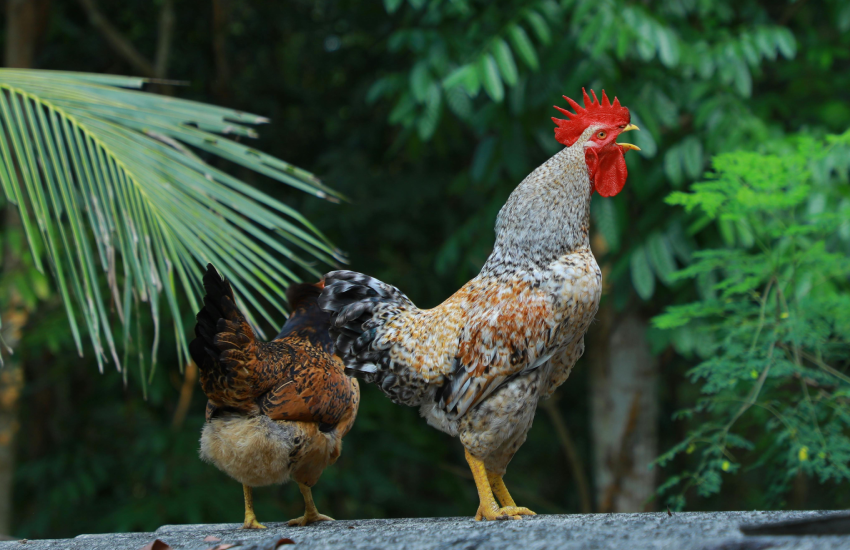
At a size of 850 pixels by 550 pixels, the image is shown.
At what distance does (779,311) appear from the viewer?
3.91m

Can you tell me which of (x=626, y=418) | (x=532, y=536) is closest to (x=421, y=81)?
(x=532, y=536)

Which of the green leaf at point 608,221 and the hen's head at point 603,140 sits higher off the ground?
the hen's head at point 603,140

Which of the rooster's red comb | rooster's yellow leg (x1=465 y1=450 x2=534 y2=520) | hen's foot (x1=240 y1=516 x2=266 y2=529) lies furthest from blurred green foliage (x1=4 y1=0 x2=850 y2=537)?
hen's foot (x1=240 y1=516 x2=266 y2=529)

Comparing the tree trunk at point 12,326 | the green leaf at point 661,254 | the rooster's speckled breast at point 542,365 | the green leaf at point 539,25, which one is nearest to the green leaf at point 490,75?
the green leaf at point 539,25

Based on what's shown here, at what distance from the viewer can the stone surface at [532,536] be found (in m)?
1.98

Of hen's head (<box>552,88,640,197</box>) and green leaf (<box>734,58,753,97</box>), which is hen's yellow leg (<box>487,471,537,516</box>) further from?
green leaf (<box>734,58,753,97</box>)

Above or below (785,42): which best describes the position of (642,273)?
below

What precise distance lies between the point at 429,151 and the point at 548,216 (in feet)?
13.7

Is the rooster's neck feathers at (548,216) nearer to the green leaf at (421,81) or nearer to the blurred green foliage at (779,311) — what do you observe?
the blurred green foliage at (779,311)

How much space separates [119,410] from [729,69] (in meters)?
6.69

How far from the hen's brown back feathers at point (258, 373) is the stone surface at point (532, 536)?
1.69 ft

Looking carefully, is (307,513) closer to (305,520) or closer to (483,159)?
(305,520)

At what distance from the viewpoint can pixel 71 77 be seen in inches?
125

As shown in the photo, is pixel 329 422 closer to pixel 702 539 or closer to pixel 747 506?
pixel 702 539
